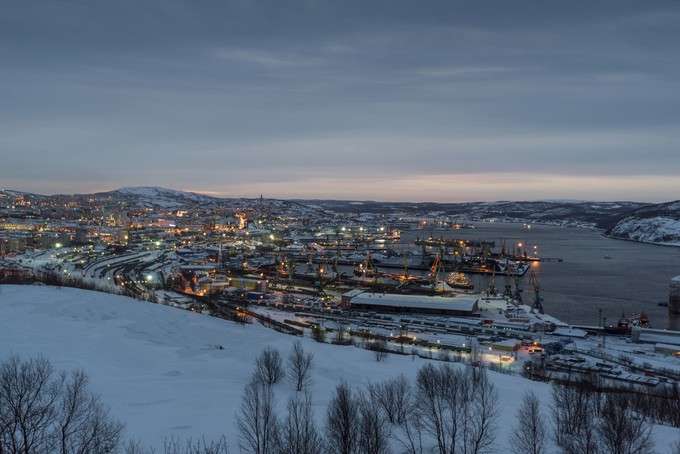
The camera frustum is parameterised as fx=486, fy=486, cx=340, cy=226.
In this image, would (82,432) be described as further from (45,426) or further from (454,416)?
(454,416)

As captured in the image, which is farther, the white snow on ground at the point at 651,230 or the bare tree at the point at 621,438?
the white snow on ground at the point at 651,230

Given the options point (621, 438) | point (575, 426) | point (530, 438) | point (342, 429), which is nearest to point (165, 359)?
point (342, 429)

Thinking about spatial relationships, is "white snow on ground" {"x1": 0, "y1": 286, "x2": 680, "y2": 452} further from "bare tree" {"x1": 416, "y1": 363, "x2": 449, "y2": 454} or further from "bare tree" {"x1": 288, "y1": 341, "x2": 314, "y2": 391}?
"bare tree" {"x1": 416, "y1": 363, "x2": 449, "y2": 454}

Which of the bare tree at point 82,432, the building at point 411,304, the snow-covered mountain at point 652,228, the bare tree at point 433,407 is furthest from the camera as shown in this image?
the snow-covered mountain at point 652,228

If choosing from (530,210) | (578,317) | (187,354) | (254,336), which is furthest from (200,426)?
(530,210)

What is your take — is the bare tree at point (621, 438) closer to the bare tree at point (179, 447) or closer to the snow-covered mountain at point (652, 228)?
the bare tree at point (179, 447)

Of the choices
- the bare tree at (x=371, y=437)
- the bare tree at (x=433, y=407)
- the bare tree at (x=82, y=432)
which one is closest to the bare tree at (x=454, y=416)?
the bare tree at (x=433, y=407)

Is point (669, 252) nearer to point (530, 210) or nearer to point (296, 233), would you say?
point (296, 233)
